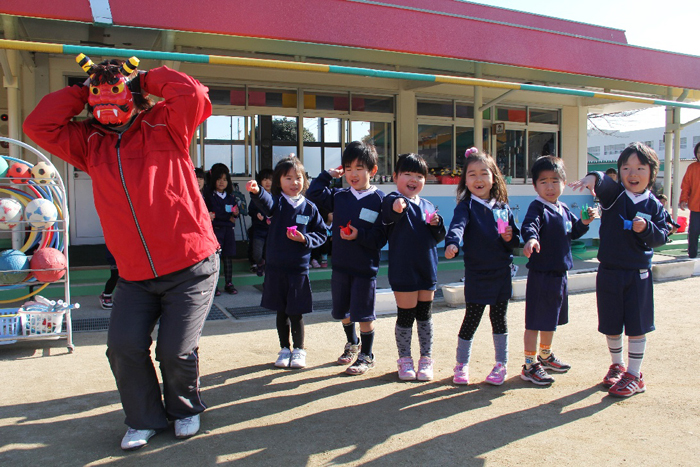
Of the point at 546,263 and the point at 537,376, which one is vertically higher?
the point at 546,263

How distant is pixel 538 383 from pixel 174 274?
7.84 ft

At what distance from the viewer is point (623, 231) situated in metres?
3.47

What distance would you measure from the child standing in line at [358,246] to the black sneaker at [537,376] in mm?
1073

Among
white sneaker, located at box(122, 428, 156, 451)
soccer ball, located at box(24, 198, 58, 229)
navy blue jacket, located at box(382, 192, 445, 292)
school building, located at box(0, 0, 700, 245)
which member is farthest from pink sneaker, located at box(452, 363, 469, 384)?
soccer ball, located at box(24, 198, 58, 229)

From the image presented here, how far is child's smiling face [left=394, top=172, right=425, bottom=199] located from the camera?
3.71 meters

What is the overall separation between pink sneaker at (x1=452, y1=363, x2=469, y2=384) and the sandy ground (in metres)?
0.08

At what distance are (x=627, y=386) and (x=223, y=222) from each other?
195 inches

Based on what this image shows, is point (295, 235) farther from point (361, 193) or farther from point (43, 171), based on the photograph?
point (43, 171)

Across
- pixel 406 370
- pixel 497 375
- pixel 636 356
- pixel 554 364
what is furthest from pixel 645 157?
pixel 406 370

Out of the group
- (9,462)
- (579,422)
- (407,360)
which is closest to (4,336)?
(9,462)

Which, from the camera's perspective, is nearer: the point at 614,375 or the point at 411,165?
the point at 614,375

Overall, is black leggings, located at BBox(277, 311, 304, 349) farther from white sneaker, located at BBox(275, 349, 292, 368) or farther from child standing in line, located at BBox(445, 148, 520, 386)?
child standing in line, located at BBox(445, 148, 520, 386)

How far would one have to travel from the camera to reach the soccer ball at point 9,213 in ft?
13.9

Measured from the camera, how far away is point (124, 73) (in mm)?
2660
